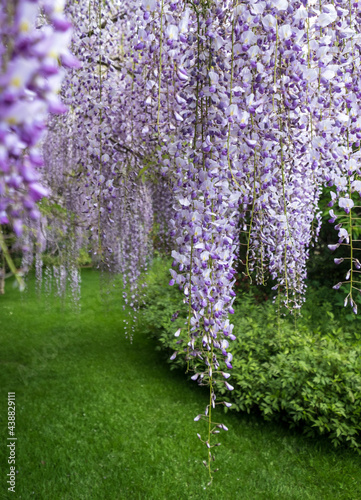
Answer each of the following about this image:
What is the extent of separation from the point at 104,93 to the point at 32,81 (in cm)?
236

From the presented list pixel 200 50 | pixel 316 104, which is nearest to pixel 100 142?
pixel 200 50

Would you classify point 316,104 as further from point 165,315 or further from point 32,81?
point 165,315

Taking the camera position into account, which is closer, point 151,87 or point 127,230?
point 151,87

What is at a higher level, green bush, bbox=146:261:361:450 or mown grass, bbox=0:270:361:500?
green bush, bbox=146:261:361:450

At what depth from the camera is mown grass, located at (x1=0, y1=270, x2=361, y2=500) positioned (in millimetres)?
3047

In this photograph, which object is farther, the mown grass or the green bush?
the green bush

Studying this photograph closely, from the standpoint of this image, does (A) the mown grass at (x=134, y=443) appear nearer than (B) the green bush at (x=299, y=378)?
Yes

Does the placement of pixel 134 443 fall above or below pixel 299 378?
below

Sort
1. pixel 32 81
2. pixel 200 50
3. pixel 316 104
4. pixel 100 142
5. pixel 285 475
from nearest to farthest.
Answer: pixel 32 81, pixel 200 50, pixel 316 104, pixel 100 142, pixel 285 475

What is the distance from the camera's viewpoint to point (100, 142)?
7.77ft

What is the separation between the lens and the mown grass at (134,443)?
3047 millimetres

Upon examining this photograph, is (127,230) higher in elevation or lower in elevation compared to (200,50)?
lower

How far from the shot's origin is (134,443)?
3.62 meters

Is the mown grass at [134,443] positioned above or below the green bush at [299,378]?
below
